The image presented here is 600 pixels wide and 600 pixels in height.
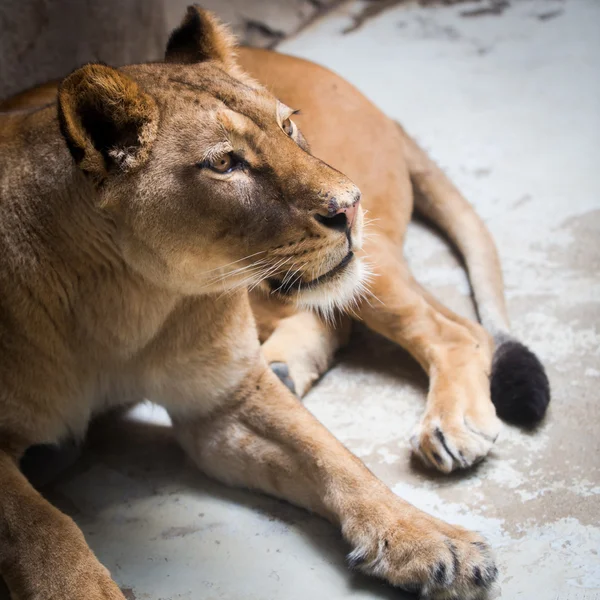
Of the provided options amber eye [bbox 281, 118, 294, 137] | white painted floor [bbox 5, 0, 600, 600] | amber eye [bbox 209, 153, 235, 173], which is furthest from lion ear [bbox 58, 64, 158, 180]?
white painted floor [bbox 5, 0, 600, 600]

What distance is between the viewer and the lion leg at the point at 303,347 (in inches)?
102

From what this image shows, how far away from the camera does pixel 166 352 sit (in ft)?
6.72

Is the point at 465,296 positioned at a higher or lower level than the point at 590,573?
lower

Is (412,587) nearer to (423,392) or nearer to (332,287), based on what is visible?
(332,287)

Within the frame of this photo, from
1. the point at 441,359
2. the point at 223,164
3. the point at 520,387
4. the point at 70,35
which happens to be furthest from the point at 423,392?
the point at 70,35

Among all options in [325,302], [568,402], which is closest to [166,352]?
[325,302]

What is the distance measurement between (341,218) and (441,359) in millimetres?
849

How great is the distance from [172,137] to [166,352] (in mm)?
534

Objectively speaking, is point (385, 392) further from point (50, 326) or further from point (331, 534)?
point (50, 326)

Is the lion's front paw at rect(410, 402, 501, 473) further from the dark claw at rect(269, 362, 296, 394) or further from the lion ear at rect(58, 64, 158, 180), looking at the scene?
the lion ear at rect(58, 64, 158, 180)

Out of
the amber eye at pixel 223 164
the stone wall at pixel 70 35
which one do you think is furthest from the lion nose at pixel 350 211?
the stone wall at pixel 70 35

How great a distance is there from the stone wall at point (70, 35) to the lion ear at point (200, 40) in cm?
120

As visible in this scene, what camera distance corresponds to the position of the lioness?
1.75 m

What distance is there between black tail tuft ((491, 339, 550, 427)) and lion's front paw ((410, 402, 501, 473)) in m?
0.08
